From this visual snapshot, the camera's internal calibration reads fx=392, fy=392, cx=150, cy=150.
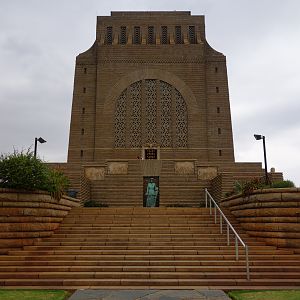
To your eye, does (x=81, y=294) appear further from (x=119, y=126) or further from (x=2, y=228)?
(x=119, y=126)

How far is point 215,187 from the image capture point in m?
21.4

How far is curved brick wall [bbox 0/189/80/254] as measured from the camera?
1077 centimetres

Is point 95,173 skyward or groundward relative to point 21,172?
skyward

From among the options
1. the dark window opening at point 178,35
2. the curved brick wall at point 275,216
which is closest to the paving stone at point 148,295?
the curved brick wall at point 275,216

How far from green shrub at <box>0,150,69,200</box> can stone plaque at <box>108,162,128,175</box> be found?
400 inches

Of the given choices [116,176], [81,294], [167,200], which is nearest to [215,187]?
[167,200]

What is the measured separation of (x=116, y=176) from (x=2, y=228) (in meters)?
12.1

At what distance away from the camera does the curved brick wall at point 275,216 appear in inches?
429

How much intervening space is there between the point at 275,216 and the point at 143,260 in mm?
4169

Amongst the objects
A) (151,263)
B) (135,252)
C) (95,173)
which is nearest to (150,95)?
(95,173)

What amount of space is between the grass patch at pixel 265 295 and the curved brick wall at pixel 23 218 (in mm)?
6158

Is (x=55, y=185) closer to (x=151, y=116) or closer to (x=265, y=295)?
(x=265, y=295)

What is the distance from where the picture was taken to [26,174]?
11516mm

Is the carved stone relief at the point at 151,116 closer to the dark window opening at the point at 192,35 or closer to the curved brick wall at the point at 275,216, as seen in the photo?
the dark window opening at the point at 192,35
